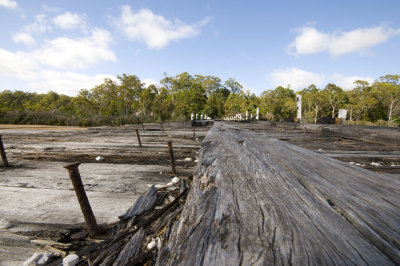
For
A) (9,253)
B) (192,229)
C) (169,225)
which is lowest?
(9,253)

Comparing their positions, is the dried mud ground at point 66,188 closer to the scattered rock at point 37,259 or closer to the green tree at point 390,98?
the scattered rock at point 37,259

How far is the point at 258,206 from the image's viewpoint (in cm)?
63

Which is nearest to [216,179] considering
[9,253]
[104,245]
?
[104,245]

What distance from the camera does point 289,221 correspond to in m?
0.54

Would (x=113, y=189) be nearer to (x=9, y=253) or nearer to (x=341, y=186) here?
(x=9, y=253)

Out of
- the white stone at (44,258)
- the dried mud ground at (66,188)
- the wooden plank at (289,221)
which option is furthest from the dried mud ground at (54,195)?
the wooden plank at (289,221)

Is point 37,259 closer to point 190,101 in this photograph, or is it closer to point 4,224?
point 4,224

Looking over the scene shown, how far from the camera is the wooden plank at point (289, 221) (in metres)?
0.42

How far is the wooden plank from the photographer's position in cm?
42

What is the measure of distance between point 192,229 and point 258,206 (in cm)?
24

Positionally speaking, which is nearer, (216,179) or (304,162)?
(216,179)

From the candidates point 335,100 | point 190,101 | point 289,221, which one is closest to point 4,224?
point 289,221

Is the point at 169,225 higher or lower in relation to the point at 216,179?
lower

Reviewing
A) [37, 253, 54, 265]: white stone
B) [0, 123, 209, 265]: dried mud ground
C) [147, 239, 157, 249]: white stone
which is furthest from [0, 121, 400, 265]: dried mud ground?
[147, 239, 157, 249]: white stone
